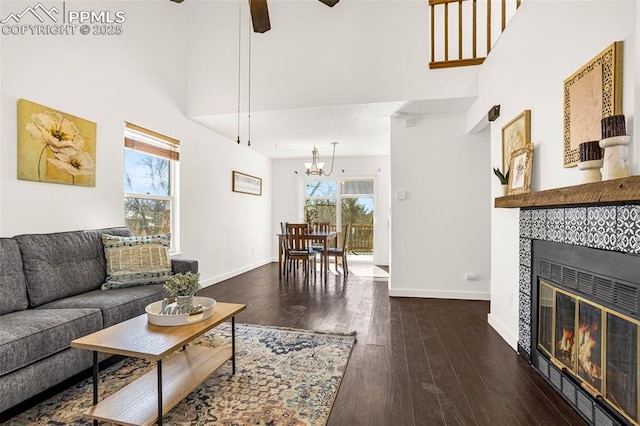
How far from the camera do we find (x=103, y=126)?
305 cm

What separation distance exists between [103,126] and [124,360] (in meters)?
2.16

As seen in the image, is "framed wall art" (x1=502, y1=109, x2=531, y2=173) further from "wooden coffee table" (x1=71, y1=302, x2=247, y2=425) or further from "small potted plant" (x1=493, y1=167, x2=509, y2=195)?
"wooden coffee table" (x1=71, y1=302, x2=247, y2=425)

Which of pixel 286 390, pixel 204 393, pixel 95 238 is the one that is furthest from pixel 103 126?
pixel 286 390

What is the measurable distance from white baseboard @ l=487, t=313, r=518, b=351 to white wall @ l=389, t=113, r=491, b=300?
0.96 m

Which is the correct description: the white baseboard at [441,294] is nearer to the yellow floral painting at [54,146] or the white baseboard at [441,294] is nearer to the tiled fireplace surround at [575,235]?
the tiled fireplace surround at [575,235]

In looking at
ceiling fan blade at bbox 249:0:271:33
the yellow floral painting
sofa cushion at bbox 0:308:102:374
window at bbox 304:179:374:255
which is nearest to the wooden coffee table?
sofa cushion at bbox 0:308:102:374

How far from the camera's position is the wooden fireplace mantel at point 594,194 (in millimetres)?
1178

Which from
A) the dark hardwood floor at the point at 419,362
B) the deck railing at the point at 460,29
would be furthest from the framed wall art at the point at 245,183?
the deck railing at the point at 460,29

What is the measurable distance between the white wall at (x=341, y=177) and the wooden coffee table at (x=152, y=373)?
5.11 m

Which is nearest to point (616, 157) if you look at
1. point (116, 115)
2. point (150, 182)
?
point (116, 115)

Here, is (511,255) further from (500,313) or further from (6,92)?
(6,92)

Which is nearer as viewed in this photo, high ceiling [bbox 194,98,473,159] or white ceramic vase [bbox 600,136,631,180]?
white ceramic vase [bbox 600,136,631,180]

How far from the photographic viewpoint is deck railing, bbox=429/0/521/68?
3473 mm

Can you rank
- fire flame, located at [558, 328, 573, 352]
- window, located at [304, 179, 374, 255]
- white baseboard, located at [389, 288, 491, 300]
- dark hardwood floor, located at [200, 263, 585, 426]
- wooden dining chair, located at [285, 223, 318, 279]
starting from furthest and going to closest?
1. window, located at [304, 179, 374, 255]
2. wooden dining chair, located at [285, 223, 318, 279]
3. white baseboard, located at [389, 288, 491, 300]
4. fire flame, located at [558, 328, 573, 352]
5. dark hardwood floor, located at [200, 263, 585, 426]
